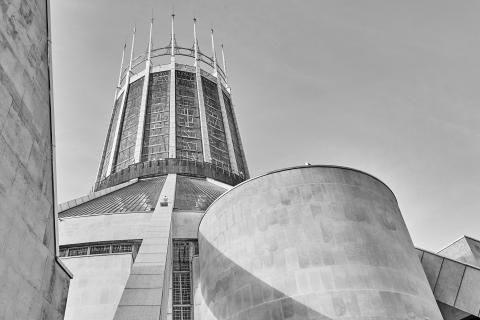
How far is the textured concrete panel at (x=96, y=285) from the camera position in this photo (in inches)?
542

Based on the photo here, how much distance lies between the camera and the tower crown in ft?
144

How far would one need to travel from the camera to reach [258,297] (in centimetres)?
1404

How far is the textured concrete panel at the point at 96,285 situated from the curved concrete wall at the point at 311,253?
11.4 feet

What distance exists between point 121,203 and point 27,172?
777 inches

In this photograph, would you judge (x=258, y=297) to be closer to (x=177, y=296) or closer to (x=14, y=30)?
(x=177, y=296)

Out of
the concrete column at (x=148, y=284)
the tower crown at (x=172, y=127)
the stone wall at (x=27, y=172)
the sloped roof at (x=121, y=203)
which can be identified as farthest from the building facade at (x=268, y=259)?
the tower crown at (x=172, y=127)

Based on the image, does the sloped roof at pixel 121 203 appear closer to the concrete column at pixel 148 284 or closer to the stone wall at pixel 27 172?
the concrete column at pixel 148 284

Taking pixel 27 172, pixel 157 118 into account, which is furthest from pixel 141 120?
pixel 27 172

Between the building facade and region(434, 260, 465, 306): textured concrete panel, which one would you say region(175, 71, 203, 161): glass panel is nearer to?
the building facade

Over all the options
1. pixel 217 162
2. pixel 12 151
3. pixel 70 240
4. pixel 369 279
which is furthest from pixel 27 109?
pixel 217 162

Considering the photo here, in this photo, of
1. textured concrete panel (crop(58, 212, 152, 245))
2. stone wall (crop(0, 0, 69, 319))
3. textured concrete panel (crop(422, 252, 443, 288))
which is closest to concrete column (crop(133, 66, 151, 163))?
textured concrete panel (crop(58, 212, 152, 245))

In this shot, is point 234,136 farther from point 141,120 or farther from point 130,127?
point 130,127

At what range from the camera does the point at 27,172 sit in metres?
7.64

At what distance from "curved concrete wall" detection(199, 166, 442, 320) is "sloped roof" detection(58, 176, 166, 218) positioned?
324 inches
